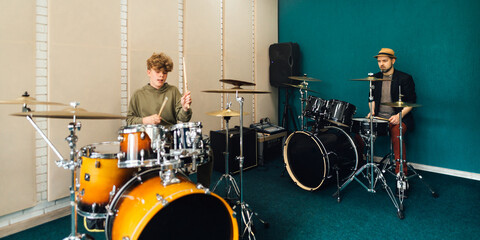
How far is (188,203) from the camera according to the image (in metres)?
1.63

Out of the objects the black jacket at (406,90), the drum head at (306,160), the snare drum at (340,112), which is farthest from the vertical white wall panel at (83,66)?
the black jacket at (406,90)

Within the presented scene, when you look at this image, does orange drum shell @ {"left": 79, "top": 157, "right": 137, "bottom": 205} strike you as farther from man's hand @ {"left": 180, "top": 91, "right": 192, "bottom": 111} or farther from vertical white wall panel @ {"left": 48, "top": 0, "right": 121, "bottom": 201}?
vertical white wall panel @ {"left": 48, "top": 0, "right": 121, "bottom": 201}

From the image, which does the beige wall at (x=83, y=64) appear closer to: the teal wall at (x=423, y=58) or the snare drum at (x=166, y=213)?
the snare drum at (x=166, y=213)

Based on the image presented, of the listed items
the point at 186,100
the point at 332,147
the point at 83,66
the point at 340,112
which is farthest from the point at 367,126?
the point at 83,66

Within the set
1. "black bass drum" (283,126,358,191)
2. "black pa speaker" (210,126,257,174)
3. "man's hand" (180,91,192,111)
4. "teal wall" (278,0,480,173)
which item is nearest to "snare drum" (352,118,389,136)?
"black bass drum" (283,126,358,191)

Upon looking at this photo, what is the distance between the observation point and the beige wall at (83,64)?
8.18ft

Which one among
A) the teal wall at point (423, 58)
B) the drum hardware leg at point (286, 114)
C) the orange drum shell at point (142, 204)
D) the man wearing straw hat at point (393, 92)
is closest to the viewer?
the orange drum shell at point (142, 204)

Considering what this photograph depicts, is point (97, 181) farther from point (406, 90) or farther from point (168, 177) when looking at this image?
point (406, 90)

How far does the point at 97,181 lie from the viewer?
187 cm

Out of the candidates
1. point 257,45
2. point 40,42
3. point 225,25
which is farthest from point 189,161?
point 257,45

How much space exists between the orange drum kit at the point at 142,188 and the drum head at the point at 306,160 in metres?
1.54

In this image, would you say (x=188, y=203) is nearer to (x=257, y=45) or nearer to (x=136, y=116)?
(x=136, y=116)

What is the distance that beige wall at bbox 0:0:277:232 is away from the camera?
2.49 metres

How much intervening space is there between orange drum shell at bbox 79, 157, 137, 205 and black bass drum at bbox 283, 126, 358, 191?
206cm
